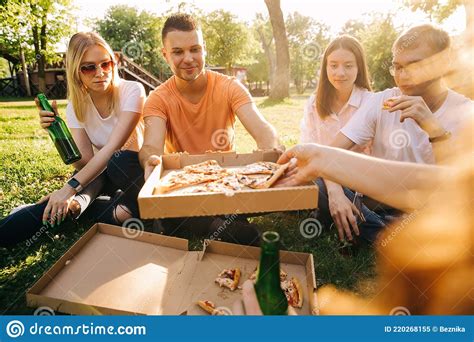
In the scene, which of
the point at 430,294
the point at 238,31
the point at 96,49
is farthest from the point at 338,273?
the point at 238,31

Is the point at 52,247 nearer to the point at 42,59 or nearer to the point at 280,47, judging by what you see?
the point at 280,47

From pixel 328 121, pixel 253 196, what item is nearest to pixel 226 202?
pixel 253 196

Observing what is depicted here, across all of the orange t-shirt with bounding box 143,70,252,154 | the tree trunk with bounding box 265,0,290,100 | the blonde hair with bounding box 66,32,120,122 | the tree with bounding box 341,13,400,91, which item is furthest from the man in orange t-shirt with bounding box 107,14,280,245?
the tree trunk with bounding box 265,0,290,100

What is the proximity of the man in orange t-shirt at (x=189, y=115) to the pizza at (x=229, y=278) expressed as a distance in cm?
66

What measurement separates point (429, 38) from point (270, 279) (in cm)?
236

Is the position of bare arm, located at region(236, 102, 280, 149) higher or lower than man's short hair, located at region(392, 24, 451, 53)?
lower

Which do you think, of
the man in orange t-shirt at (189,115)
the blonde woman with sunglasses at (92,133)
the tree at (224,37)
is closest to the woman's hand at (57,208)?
the blonde woman with sunglasses at (92,133)

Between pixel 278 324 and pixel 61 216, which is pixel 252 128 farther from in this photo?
pixel 278 324

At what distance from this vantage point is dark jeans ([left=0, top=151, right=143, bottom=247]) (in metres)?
3.05

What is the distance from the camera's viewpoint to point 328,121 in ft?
12.2

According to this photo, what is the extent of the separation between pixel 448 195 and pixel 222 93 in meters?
2.51
